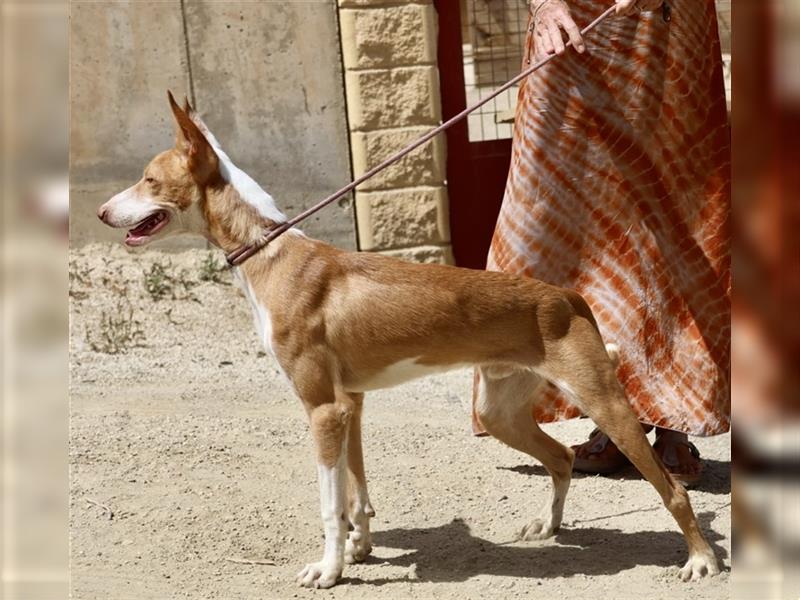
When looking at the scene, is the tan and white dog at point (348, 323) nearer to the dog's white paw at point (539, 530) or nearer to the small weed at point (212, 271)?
the dog's white paw at point (539, 530)

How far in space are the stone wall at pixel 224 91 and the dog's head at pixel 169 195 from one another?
453 centimetres

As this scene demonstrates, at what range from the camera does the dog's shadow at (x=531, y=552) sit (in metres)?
4.31

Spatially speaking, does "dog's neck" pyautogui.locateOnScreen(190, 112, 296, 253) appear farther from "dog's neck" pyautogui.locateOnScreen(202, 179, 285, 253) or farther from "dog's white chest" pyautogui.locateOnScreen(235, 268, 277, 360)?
"dog's white chest" pyautogui.locateOnScreen(235, 268, 277, 360)

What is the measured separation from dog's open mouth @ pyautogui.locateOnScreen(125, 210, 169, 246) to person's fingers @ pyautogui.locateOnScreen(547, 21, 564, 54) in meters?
1.63

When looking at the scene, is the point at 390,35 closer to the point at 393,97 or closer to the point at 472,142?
the point at 393,97

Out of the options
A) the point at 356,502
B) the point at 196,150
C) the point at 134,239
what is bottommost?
the point at 356,502

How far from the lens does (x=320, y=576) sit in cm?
409

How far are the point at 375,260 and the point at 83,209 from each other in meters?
5.25

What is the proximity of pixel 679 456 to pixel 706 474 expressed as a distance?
253 millimetres

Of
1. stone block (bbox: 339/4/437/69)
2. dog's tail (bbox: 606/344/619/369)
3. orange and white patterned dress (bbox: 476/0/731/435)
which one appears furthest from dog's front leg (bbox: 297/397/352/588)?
stone block (bbox: 339/4/437/69)

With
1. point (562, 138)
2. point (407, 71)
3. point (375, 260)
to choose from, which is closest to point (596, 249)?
point (562, 138)

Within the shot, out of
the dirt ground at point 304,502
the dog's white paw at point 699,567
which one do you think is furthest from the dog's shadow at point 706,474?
the dog's white paw at point 699,567

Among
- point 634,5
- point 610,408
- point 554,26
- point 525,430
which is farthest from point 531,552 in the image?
point 634,5

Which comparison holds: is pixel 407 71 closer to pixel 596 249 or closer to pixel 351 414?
pixel 596 249
